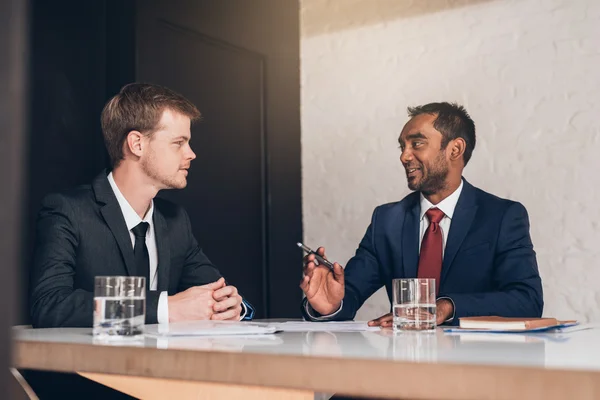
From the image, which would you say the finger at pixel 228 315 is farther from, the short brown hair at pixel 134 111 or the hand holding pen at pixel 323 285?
the short brown hair at pixel 134 111

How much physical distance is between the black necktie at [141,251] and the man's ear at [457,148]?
3.99 feet

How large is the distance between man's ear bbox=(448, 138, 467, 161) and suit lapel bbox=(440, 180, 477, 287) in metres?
0.29

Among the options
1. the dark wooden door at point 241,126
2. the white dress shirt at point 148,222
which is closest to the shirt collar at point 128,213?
the white dress shirt at point 148,222

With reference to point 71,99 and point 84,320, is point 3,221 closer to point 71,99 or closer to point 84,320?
point 84,320

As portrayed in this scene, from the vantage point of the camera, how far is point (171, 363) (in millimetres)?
979

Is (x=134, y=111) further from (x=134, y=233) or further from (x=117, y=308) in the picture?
(x=117, y=308)

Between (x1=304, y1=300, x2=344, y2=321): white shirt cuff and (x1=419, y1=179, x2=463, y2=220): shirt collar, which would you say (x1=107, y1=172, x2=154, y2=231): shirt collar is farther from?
(x1=419, y1=179, x2=463, y2=220): shirt collar

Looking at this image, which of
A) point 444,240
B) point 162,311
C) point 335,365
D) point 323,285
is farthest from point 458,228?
point 335,365

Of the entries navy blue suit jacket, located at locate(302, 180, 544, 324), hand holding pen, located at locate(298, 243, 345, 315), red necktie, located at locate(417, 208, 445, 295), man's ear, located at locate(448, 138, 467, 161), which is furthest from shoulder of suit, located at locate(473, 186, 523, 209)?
hand holding pen, located at locate(298, 243, 345, 315)

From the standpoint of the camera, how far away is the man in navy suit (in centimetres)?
217

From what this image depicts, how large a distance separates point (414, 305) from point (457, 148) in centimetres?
149

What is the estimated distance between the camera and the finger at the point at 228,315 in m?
1.77

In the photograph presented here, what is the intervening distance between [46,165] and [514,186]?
189 cm

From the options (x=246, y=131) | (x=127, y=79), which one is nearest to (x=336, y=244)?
(x=246, y=131)
